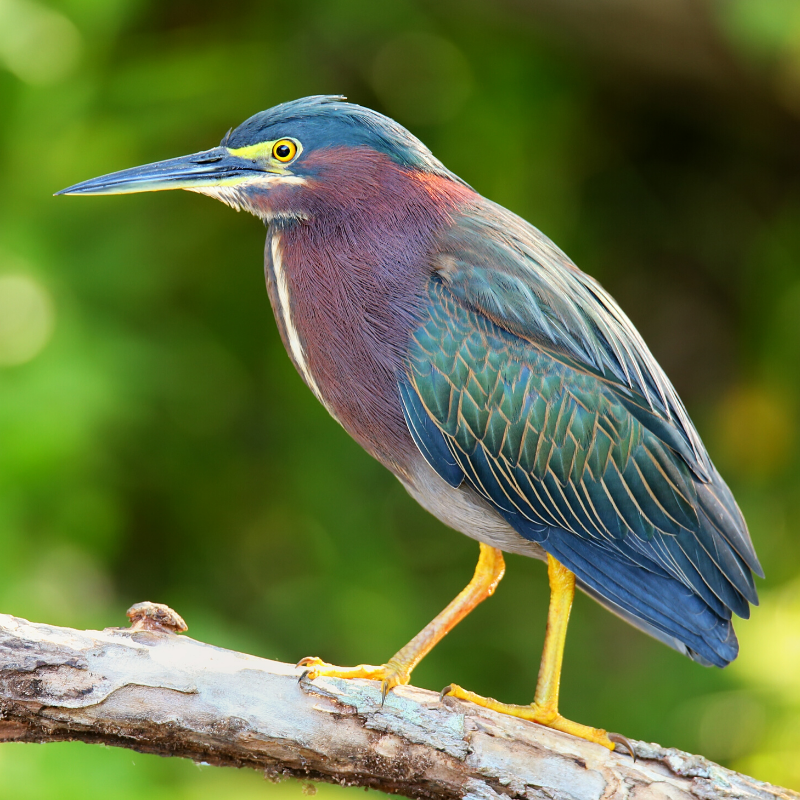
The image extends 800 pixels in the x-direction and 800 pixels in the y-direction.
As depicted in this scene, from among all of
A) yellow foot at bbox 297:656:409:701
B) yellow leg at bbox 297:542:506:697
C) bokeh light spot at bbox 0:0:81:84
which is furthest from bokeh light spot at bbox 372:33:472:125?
yellow foot at bbox 297:656:409:701

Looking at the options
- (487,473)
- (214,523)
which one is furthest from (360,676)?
(214,523)

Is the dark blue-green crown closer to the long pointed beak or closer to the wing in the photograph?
the long pointed beak

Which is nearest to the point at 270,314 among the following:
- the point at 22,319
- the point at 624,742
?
the point at 22,319

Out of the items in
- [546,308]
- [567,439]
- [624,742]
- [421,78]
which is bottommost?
[624,742]

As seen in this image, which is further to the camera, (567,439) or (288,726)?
(567,439)

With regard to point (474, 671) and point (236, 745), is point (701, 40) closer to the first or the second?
point (474, 671)

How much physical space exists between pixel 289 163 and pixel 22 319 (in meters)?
1.79

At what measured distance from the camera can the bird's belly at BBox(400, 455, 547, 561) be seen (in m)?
2.32

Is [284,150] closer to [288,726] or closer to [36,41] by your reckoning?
[288,726]

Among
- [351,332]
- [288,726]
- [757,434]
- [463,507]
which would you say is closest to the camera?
[288,726]

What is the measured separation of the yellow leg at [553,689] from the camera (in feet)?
7.59

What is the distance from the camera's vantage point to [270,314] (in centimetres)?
446

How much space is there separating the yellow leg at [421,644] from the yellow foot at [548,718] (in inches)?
5.3

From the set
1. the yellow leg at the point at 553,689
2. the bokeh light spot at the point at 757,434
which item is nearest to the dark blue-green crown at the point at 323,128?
the yellow leg at the point at 553,689
